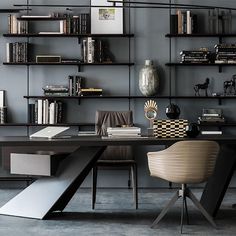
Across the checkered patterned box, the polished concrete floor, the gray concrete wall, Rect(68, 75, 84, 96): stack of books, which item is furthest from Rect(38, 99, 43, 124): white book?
the checkered patterned box

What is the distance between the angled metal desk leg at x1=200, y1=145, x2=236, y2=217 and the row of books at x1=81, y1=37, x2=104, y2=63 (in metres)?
2.39

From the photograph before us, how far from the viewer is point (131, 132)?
4859 mm

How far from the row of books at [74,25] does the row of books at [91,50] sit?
15 centimetres

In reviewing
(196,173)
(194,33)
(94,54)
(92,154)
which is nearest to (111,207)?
(92,154)

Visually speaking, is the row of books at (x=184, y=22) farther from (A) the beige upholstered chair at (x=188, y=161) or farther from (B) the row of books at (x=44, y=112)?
(A) the beige upholstered chair at (x=188, y=161)

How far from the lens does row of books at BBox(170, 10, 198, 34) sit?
699cm

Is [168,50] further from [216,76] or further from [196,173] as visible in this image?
[196,173]

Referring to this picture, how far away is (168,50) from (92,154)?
269 centimetres

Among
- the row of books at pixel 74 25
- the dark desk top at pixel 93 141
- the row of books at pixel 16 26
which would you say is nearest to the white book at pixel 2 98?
the row of books at pixel 16 26

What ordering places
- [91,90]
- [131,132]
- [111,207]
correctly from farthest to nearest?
[91,90], [111,207], [131,132]

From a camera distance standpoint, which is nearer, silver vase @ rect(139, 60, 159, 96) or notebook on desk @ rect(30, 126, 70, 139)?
notebook on desk @ rect(30, 126, 70, 139)

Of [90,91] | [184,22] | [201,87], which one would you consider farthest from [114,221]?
[184,22]

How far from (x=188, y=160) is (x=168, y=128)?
0.52 m

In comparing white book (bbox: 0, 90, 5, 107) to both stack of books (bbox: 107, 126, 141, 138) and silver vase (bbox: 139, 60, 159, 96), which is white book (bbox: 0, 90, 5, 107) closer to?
silver vase (bbox: 139, 60, 159, 96)
